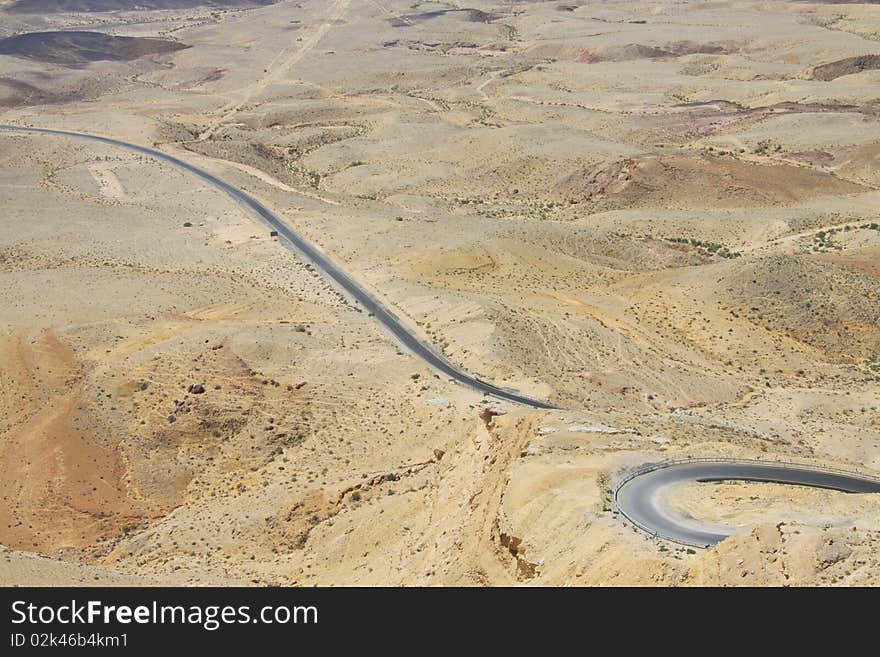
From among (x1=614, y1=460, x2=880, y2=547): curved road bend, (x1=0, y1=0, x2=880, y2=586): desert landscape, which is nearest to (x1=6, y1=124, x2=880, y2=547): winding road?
(x1=614, y1=460, x2=880, y2=547): curved road bend

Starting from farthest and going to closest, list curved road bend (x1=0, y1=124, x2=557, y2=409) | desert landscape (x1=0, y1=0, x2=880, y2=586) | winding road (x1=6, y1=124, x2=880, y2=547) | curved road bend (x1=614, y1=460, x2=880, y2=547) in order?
curved road bend (x1=0, y1=124, x2=557, y2=409) < desert landscape (x1=0, y1=0, x2=880, y2=586) < winding road (x1=6, y1=124, x2=880, y2=547) < curved road bend (x1=614, y1=460, x2=880, y2=547)

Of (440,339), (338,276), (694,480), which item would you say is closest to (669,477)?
(694,480)

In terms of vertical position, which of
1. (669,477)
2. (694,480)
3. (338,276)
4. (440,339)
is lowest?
(338,276)

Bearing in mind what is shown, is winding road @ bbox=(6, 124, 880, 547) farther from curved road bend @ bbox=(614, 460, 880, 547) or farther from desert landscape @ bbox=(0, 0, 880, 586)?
desert landscape @ bbox=(0, 0, 880, 586)

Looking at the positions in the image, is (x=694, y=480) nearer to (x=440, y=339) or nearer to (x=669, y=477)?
(x=669, y=477)

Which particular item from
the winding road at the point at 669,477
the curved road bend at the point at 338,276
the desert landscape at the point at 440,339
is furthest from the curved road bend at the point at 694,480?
the curved road bend at the point at 338,276

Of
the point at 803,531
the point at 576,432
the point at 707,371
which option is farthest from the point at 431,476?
the point at 707,371
